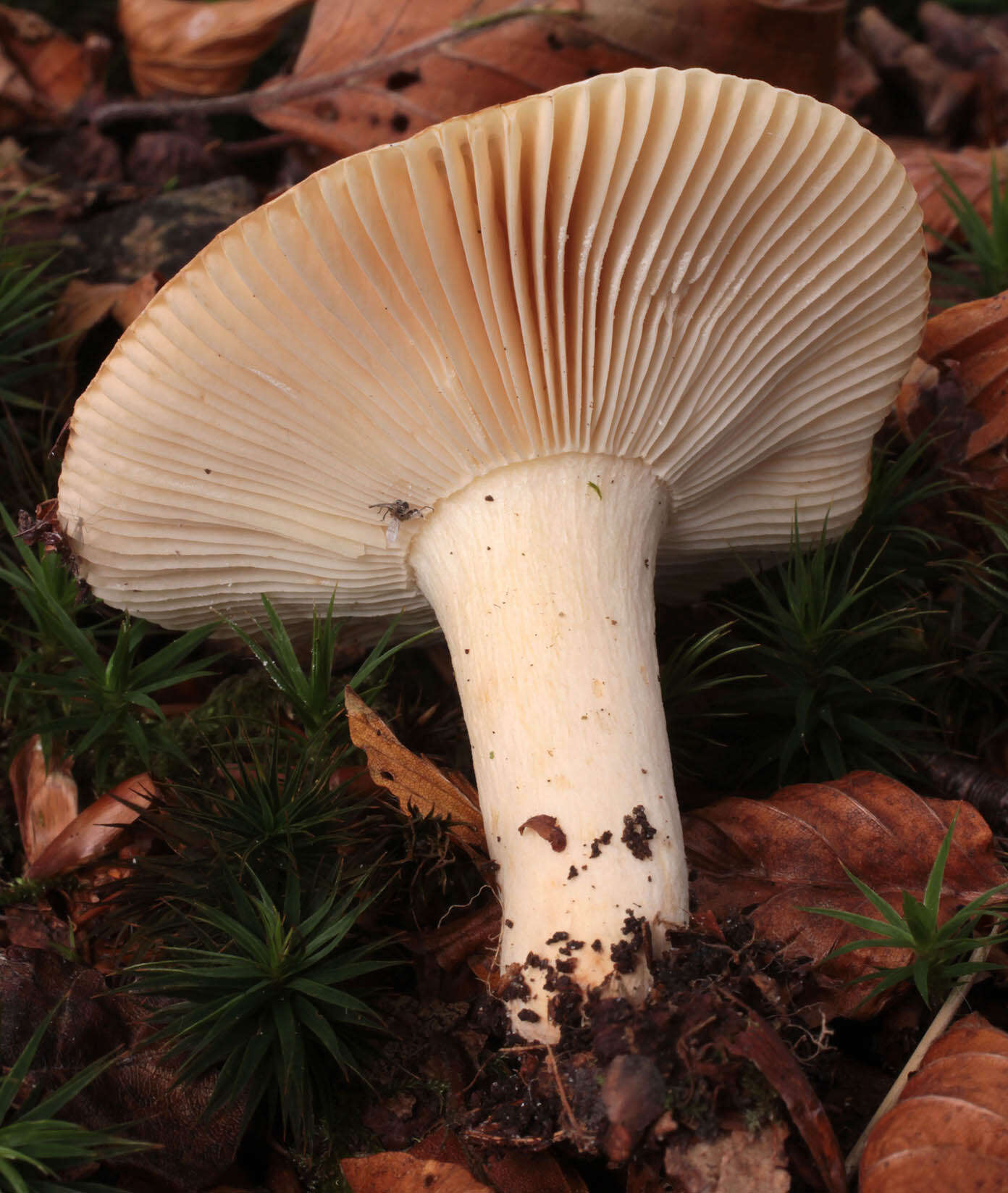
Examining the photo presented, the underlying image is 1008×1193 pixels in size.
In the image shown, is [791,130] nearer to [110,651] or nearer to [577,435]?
[577,435]

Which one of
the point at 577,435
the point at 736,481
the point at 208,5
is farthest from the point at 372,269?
the point at 208,5

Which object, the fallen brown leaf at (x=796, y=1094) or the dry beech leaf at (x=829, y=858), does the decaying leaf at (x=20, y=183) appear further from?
the fallen brown leaf at (x=796, y=1094)

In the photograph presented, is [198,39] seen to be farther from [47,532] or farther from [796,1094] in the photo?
[796,1094]

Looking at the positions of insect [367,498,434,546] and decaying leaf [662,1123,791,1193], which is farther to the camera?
insect [367,498,434,546]

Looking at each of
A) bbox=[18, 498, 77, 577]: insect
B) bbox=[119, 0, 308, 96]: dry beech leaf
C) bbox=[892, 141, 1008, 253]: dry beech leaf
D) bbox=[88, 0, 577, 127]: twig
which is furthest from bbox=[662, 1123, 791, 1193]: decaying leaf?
bbox=[119, 0, 308, 96]: dry beech leaf

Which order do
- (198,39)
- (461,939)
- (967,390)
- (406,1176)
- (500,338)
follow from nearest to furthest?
(406,1176) < (500,338) < (461,939) < (967,390) < (198,39)

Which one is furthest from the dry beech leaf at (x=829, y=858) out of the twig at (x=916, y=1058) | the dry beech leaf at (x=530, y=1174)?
the dry beech leaf at (x=530, y=1174)

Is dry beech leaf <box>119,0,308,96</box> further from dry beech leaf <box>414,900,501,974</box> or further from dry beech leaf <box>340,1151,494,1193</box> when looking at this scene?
dry beech leaf <box>340,1151,494,1193</box>

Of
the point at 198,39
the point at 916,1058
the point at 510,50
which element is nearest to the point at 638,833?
the point at 916,1058
